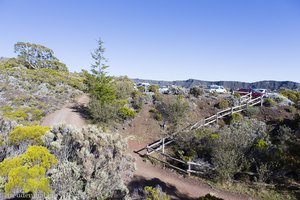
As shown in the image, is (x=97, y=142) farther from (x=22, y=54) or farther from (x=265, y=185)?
(x=22, y=54)

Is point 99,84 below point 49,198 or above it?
above

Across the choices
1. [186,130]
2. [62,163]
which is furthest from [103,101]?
[62,163]

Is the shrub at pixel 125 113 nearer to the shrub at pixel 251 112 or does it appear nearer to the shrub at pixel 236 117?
the shrub at pixel 236 117

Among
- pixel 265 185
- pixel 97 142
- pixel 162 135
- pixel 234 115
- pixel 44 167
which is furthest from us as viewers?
pixel 234 115

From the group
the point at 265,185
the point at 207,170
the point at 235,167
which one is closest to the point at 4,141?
the point at 207,170

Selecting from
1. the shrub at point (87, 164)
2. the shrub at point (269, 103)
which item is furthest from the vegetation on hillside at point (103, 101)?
the shrub at point (269, 103)

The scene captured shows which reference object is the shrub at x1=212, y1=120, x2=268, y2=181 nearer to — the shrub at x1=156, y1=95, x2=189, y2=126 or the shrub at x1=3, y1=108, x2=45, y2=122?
the shrub at x1=156, y1=95, x2=189, y2=126
